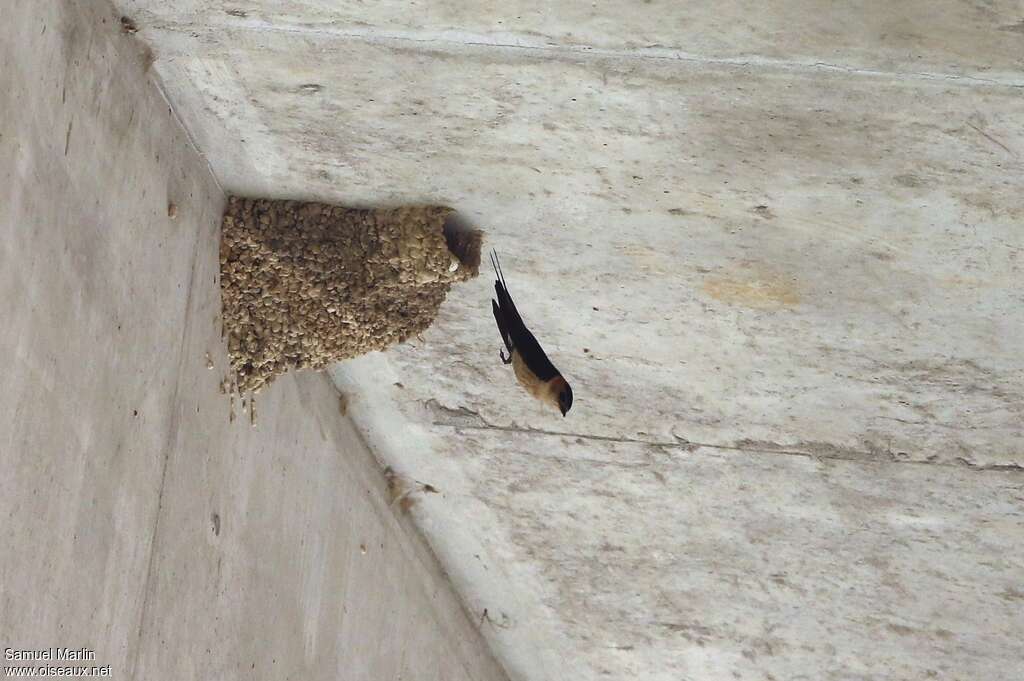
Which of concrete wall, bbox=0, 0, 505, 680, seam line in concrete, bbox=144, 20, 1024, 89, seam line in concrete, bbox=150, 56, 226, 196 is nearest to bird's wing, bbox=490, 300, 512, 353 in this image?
concrete wall, bbox=0, 0, 505, 680

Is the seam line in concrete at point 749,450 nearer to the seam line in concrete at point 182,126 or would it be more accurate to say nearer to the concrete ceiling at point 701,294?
the concrete ceiling at point 701,294

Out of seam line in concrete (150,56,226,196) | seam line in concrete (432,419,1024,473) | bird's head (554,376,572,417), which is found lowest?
seam line in concrete (432,419,1024,473)

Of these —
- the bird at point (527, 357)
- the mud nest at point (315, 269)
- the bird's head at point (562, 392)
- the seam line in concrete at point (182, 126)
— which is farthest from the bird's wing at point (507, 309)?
the seam line in concrete at point (182, 126)

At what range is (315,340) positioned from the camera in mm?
6074

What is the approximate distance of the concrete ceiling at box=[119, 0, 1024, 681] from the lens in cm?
439

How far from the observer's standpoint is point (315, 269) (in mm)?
5836

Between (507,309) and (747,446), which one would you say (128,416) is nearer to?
(507,309)

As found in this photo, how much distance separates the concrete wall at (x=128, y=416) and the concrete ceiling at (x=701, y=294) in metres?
0.44

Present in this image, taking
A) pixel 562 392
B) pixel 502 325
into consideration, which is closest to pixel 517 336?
pixel 502 325

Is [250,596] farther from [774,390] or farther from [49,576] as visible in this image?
[774,390]

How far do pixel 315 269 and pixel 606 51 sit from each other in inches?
80.7

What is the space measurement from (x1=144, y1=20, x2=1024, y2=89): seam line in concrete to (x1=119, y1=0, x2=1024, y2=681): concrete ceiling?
0.05 feet

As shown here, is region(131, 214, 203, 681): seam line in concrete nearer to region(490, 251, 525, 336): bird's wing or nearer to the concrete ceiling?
the concrete ceiling

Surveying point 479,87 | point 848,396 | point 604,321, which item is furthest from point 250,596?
point 848,396
